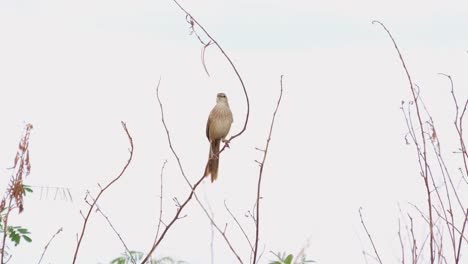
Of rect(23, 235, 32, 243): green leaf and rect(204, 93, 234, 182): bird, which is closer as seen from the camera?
rect(23, 235, 32, 243): green leaf

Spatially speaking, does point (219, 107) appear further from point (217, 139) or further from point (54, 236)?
point (54, 236)

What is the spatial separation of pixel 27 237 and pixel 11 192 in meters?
2.49

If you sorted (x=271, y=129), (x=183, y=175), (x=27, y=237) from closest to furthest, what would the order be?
(x=271, y=129), (x=183, y=175), (x=27, y=237)

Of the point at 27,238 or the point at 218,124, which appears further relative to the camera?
the point at 218,124

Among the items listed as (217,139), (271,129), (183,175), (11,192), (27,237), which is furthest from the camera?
(217,139)

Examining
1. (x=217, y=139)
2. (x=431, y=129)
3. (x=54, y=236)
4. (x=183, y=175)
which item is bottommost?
(x=54, y=236)

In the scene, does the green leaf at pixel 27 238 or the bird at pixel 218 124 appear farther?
the bird at pixel 218 124

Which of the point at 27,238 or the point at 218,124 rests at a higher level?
the point at 218,124

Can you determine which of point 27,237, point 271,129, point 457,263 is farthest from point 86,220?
point 27,237

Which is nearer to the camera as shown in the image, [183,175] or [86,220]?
[86,220]

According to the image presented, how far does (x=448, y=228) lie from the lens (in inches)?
132

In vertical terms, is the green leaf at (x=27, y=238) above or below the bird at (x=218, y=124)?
below

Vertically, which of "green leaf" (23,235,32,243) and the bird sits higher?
the bird

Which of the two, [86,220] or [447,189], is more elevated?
[447,189]
